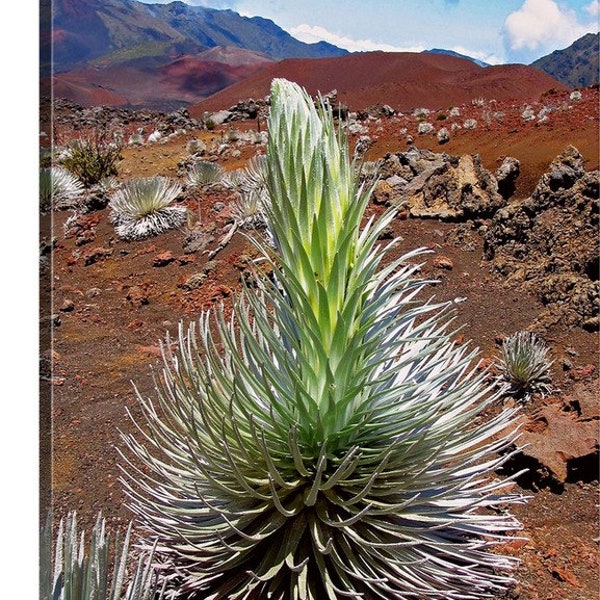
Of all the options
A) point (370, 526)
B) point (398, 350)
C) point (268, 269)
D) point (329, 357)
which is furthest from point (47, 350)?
point (268, 269)

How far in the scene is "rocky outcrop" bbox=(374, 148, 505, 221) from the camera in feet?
14.4

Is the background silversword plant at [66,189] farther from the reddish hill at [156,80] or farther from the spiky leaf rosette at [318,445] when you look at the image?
the spiky leaf rosette at [318,445]

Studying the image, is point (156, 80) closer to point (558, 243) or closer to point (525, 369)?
point (558, 243)

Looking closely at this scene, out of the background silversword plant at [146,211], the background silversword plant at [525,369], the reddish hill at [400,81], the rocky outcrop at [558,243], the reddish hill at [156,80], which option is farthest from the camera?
the reddish hill at [400,81]

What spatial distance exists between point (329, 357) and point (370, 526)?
351 mm

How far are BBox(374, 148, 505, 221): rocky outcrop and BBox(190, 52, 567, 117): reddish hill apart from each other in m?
15.4

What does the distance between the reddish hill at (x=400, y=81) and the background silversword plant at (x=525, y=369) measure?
58.3ft

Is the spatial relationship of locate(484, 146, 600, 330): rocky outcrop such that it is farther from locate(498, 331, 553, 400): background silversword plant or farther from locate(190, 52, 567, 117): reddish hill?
locate(190, 52, 567, 117): reddish hill

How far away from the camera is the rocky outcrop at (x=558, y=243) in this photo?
3.29 metres

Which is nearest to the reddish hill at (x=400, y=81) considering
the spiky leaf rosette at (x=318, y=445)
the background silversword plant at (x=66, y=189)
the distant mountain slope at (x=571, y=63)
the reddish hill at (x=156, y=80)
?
the reddish hill at (x=156, y=80)

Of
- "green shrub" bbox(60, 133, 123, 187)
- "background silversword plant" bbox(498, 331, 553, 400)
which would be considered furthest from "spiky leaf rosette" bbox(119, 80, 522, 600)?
"green shrub" bbox(60, 133, 123, 187)

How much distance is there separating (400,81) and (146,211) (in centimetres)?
2089
